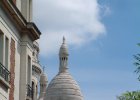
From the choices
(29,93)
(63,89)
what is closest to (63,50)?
(63,89)

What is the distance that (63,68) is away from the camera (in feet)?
503

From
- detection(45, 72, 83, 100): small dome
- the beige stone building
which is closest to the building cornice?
the beige stone building

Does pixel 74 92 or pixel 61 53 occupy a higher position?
pixel 61 53

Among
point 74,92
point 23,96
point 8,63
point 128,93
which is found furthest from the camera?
point 74,92

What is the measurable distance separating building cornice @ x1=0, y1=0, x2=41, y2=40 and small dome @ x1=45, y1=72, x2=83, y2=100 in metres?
116

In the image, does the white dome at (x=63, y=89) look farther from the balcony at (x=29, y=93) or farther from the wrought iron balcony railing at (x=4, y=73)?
the wrought iron balcony railing at (x=4, y=73)

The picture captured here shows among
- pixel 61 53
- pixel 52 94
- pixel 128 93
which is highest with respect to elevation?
pixel 61 53

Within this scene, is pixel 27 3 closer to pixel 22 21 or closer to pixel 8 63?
pixel 22 21

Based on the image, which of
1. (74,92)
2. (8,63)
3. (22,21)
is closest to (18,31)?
(22,21)

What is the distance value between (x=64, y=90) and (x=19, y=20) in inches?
4716

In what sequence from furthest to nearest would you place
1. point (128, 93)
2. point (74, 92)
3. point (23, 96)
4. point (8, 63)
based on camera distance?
1. point (74, 92)
2. point (128, 93)
3. point (23, 96)
4. point (8, 63)

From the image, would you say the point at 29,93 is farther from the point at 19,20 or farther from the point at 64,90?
the point at 64,90

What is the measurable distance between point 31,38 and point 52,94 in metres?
117

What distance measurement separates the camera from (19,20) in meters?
29.9
